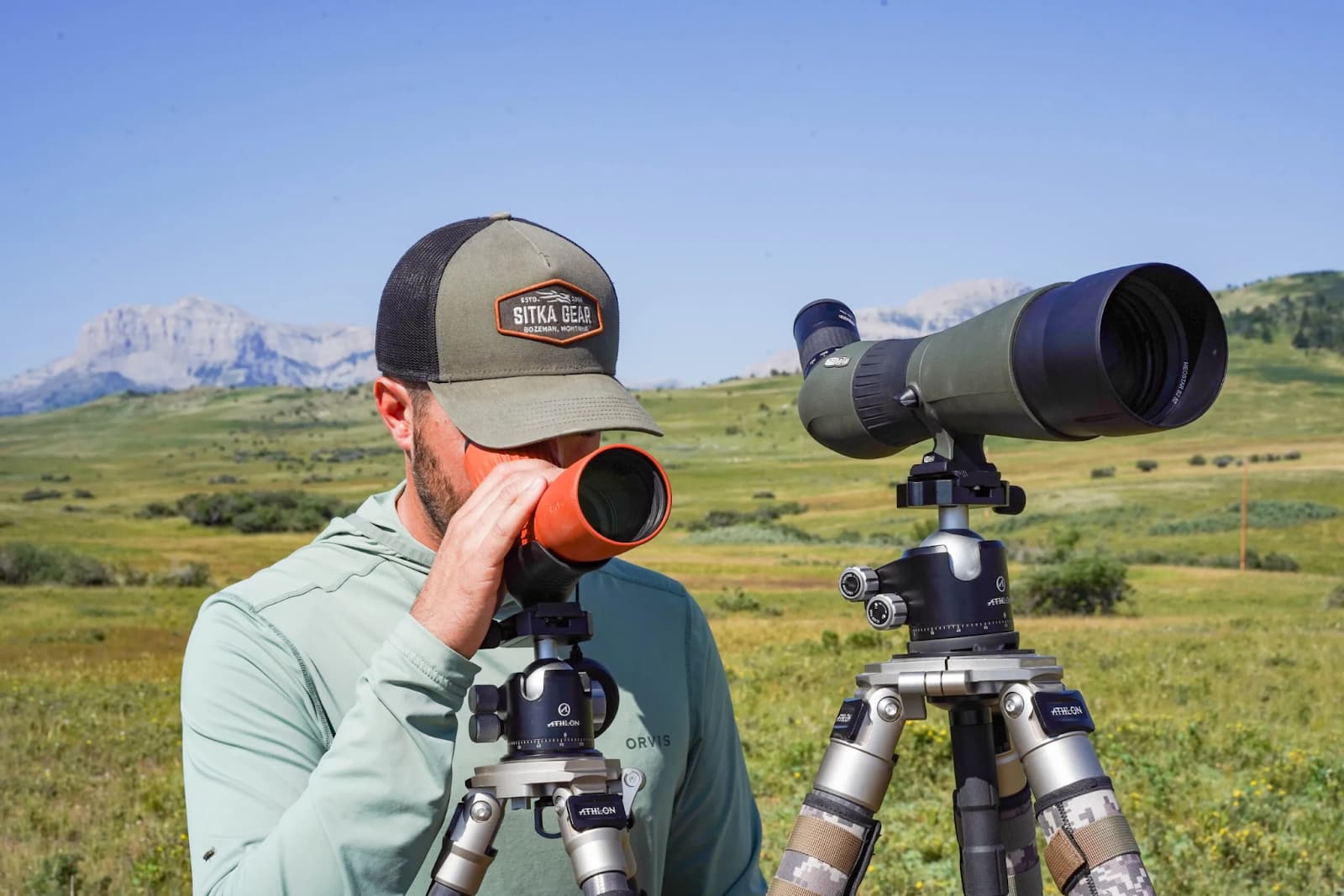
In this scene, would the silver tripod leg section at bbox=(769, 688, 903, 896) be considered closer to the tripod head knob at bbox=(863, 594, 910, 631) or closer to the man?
the tripod head knob at bbox=(863, 594, 910, 631)

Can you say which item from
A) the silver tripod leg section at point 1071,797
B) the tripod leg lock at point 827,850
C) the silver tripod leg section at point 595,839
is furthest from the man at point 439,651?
the silver tripod leg section at point 1071,797

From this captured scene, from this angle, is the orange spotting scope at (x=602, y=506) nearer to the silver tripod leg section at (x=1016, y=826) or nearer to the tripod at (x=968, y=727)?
the tripod at (x=968, y=727)

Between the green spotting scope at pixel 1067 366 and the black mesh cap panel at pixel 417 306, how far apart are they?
772 mm

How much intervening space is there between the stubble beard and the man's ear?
0.03 metres

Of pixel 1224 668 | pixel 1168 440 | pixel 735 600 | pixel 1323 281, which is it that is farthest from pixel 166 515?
pixel 1323 281

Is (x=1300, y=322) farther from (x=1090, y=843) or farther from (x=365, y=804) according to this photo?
(x=365, y=804)

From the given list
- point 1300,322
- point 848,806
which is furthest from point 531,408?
point 1300,322

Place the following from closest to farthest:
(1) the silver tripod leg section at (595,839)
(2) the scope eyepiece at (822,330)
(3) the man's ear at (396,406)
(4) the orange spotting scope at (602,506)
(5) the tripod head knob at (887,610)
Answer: (4) the orange spotting scope at (602,506) → (1) the silver tripod leg section at (595,839) → (5) the tripod head knob at (887,610) → (3) the man's ear at (396,406) → (2) the scope eyepiece at (822,330)

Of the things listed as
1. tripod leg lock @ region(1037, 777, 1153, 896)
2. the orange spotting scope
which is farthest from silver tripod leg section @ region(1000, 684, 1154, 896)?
the orange spotting scope

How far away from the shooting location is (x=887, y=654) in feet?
50.4

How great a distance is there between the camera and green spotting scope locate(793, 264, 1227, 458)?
6.15 feet

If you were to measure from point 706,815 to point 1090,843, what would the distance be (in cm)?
86

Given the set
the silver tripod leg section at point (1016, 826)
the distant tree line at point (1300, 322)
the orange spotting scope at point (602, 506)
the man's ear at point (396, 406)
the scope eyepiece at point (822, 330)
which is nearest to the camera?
the orange spotting scope at point (602, 506)

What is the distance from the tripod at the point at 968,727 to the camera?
1.93 metres
